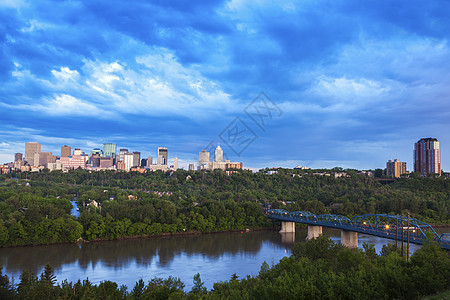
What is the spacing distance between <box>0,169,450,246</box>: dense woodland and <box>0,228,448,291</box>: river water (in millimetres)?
2046

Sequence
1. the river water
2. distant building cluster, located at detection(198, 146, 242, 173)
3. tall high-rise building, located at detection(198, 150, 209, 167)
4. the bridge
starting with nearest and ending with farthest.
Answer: the river water, the bridge, distant building cluster, located at detection(198, 146, 242, 173), tall high-rise building, located at detection(198, 150, 209, 167)

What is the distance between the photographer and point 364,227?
39719mm

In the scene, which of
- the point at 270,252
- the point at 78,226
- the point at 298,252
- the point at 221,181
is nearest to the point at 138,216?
the point at 78,226

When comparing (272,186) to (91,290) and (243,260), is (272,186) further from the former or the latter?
(91,290)

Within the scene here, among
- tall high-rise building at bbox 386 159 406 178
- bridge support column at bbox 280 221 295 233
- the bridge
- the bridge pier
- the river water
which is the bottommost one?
the bridge pier

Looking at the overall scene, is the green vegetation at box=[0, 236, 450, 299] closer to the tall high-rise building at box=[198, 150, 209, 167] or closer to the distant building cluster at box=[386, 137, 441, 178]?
the distant building cluster at box=[386, 137, 441, 178]

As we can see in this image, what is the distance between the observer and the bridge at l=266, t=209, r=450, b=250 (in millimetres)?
31323

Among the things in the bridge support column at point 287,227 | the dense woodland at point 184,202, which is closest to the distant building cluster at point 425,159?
the dense woodland at point 184,202

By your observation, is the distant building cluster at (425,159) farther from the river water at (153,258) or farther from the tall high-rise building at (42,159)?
the tall high-rise building at (42,159)

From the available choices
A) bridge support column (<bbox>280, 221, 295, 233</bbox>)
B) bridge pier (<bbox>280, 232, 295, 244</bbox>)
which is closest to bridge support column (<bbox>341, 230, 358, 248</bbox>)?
bridge pier (<bbox>280, 232, 295, 244</bbox>)

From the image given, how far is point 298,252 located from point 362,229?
16.7 meters

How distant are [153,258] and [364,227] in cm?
2320

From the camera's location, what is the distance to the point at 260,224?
5466 centimetres

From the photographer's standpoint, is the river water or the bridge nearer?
the river water
